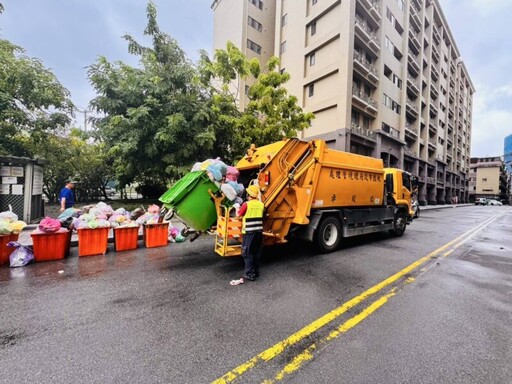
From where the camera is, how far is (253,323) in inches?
118

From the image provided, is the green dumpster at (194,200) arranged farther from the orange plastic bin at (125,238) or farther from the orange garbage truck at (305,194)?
the orange plastic bin at (125,238)

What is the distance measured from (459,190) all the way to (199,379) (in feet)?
233

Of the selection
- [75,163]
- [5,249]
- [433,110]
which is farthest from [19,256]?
[433,110]

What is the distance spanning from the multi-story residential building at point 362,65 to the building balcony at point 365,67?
4.2 inches

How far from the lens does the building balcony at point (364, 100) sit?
70.1ft

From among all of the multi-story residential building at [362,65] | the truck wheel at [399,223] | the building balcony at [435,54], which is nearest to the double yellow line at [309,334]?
the truck wheel at [399,223]

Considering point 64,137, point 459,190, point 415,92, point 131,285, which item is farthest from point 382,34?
point 459,190

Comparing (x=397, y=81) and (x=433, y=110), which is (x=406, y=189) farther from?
(x=433, y=110)

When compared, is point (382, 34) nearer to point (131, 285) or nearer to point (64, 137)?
point (64, 137)

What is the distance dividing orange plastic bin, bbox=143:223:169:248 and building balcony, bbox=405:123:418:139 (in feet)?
105

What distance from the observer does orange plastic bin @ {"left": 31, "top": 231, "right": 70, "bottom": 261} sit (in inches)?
203

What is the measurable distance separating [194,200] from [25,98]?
10.2 metres

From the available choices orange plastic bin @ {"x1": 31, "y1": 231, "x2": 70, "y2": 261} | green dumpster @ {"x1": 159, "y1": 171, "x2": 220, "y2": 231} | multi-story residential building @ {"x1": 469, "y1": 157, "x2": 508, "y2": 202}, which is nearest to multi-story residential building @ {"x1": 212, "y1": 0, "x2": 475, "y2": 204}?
green dumpster @ {"x1": 159, "y1": 171, "x2": 220, "y2": 231}

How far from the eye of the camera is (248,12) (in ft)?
90.3
